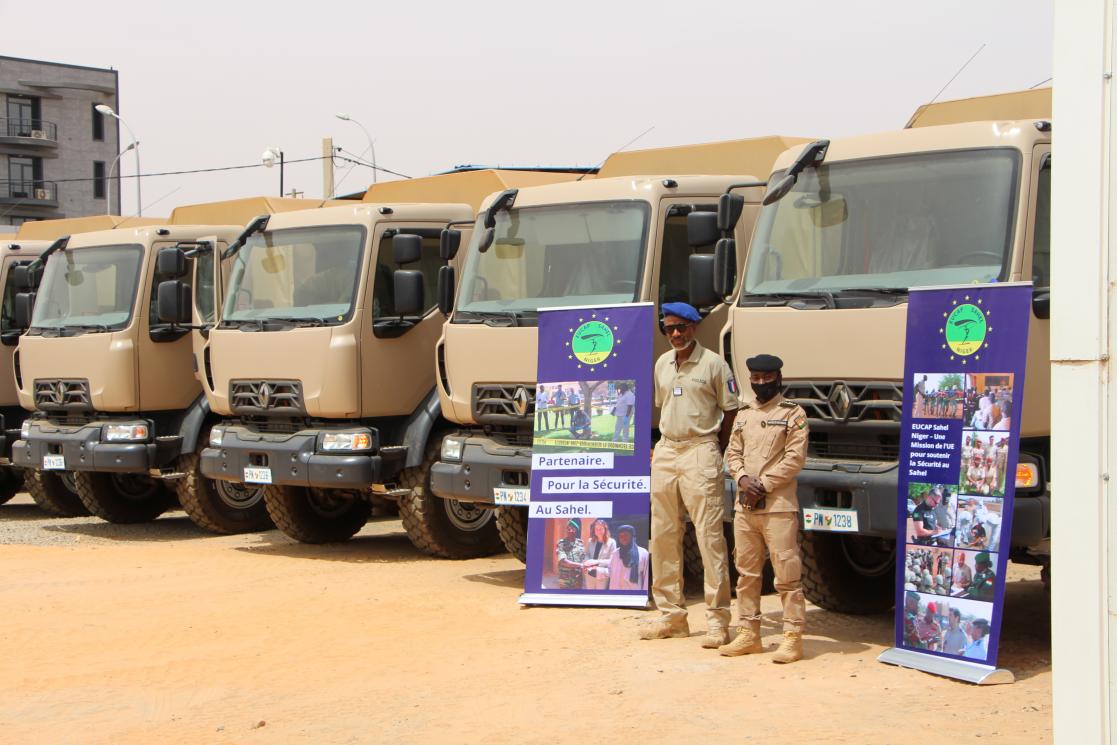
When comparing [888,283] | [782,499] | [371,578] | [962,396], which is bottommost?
[371,578]

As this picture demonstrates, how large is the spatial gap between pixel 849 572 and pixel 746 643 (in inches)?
57.3

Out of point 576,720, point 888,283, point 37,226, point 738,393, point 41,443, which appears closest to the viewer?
point 576,720

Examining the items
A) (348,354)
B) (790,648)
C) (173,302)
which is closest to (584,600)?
(790,648)

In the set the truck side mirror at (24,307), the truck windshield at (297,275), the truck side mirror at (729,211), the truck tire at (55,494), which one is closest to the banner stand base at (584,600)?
the truck side mirror at (729,211)

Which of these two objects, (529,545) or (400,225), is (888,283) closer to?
(529,545)

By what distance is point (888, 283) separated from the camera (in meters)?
8.15

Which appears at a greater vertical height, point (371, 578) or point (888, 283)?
point (888, 283)

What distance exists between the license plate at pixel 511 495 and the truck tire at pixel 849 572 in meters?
2.13

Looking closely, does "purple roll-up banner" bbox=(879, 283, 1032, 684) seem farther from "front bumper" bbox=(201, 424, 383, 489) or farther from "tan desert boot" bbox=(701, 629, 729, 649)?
"front bumper" bbox=(201, 424, 383, 489)

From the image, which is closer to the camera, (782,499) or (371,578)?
(782,499)

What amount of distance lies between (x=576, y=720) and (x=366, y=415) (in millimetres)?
5712

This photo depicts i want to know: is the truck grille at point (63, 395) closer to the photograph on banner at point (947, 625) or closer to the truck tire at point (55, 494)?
the truck tire at point (55, 494)

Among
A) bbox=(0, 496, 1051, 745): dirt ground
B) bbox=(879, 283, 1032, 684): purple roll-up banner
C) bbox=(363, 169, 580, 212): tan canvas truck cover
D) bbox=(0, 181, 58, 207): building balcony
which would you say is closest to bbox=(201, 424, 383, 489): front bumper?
bbox=(0, 496, 1051, 745): dirt ground

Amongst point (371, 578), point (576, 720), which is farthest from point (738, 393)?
point (371, 578)
